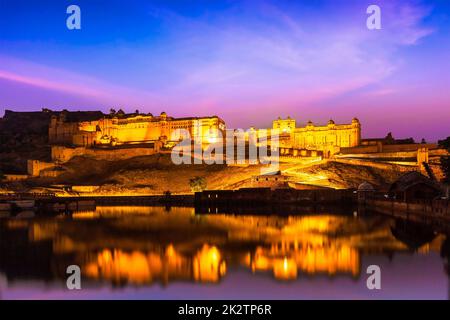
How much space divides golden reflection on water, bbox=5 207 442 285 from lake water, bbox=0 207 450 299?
43 millimetres

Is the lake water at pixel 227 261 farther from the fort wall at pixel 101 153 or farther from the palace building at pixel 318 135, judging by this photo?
the palace building at pixel 318 135

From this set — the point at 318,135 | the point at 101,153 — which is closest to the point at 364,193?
the point at 318,135

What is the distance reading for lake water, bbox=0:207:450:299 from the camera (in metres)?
14.2

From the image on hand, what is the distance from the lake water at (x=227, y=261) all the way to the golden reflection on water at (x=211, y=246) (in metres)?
0.04

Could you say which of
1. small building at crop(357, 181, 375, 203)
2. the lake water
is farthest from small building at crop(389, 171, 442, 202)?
small building at crop(357, 181, 375, 203)

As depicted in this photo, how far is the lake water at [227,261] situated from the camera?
46.6 ft

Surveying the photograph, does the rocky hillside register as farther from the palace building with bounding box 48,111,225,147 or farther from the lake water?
the lake water

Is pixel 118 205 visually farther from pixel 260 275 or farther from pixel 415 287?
pixel 415 287

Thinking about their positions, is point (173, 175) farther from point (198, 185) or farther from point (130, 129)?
point (130, 129)

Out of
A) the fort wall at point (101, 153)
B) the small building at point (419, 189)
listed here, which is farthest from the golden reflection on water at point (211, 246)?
the fort wall at point (101, 153)

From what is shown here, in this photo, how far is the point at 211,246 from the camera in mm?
22328

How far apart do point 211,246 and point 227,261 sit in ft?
12.5

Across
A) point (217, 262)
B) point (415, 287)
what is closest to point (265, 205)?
point (217, 262)
